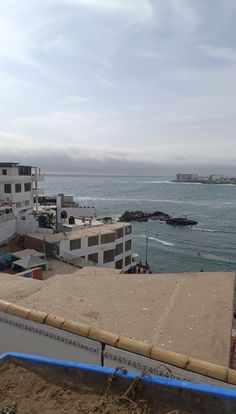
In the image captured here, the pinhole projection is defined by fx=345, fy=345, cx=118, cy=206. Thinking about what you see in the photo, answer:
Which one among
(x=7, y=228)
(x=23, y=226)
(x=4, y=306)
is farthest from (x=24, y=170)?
(x=4, y=306)

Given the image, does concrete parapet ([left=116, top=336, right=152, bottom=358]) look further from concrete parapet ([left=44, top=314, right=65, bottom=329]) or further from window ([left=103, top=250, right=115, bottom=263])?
window ([left=103, top=250, right=115, bottom=263])

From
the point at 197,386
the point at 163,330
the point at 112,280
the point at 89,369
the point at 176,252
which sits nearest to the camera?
the point at 197,386

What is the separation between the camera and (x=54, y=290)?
1161 centimetres

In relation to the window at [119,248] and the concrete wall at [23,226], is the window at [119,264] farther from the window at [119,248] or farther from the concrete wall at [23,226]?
the concrete wall at [23,226]

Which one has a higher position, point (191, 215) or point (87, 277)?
point (87, 277)

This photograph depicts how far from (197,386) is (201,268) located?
153ft

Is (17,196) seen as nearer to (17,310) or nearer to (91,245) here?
(91,245)

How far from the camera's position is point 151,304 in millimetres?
10242

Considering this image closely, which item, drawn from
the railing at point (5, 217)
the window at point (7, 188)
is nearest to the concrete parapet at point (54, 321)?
the railing at point (5, 217)

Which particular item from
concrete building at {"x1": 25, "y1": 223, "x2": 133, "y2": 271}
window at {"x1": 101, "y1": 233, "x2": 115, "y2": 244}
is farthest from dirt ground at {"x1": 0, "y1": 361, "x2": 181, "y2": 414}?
window at {"x1": 101, "y1": 233, "x2": 115, "y2": 244}

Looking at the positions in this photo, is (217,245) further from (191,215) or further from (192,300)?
(192,300)

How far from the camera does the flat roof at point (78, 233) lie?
106ft

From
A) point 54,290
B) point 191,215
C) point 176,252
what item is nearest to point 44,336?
point 54,290

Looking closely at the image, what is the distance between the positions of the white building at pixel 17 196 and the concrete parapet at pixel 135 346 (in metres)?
25.3
